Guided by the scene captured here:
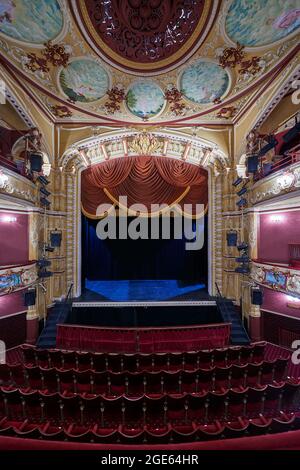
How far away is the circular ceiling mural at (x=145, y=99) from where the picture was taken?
6586 millimetres

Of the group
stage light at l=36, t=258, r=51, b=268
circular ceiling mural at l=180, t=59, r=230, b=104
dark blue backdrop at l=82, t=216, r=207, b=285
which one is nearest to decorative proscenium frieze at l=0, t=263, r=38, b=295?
stage light at l=36, t=258, r=51, b=268

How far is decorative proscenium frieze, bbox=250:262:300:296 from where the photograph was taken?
222 inches

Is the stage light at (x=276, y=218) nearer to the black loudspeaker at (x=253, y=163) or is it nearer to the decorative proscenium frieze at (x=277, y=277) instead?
the decorative proscenium frieze at (x=277, y=277)

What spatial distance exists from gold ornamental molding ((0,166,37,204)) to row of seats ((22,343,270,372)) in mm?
4081

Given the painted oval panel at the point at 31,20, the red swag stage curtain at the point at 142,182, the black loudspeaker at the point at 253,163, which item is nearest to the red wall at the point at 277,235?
the black loudspeaker at the point at 253,163

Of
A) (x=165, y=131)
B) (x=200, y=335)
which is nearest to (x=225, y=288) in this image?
(x=200, y=335)

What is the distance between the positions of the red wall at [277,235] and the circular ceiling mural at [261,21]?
173 inches

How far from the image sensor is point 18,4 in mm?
4316

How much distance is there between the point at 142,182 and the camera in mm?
8734

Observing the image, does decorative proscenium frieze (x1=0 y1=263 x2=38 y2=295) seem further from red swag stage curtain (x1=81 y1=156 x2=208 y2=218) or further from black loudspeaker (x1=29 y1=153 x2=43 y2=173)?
red swag stage curtain (x1=81 y1=156 x2=208 y2=218)

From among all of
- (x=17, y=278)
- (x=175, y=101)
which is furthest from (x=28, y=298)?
(x=175, y=101)

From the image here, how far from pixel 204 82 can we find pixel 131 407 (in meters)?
7.92

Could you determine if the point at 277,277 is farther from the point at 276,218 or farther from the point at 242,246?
the point at 276,218
